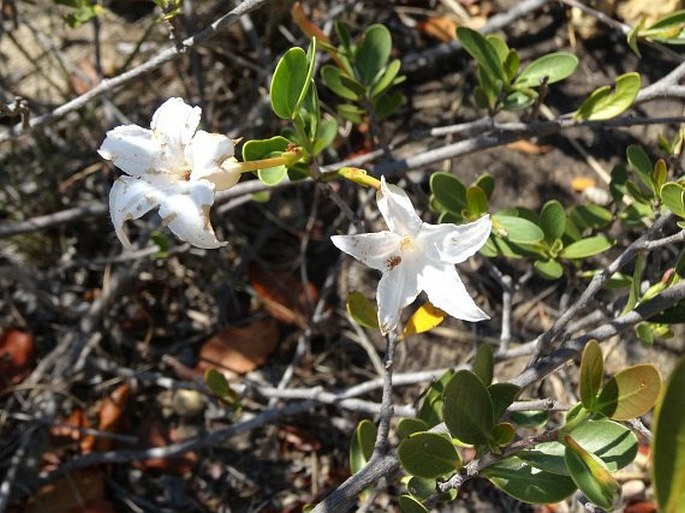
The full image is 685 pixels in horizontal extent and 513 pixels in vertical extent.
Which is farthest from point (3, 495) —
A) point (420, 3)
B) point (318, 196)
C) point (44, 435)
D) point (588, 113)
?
point (420, 3)

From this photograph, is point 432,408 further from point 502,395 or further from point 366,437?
point 502,395

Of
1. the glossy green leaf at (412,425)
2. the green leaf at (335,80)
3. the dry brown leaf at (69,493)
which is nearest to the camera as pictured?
the glossy green leaf at (412,425)

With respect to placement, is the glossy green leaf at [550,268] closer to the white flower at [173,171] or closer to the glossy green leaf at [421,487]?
the glossy green leaf at [421,487]

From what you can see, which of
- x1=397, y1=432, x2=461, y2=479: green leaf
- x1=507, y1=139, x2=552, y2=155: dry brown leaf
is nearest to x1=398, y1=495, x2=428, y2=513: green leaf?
x1=397, y1=432, x2=461, y2=479: green leaf

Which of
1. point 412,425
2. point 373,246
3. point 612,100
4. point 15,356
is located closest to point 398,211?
point 373,246

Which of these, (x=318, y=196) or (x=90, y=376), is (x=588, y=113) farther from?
(x=90, y=376)

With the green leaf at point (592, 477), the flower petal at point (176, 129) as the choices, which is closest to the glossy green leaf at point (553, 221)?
the green leaf at point (592, 477)
